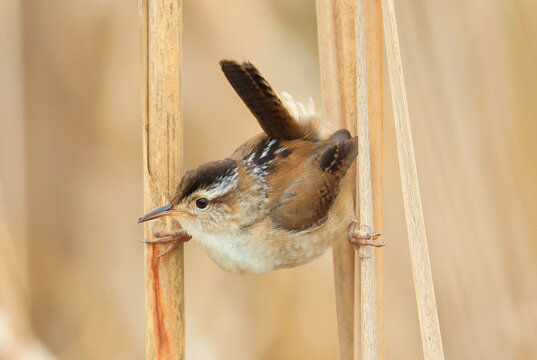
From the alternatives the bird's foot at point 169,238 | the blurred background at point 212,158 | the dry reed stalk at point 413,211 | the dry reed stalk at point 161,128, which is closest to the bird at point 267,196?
the bird's foot at point 169,238

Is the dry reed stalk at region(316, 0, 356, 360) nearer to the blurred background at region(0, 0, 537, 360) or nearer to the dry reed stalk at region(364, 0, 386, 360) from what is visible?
the dry reed stalk at region(364, 0, 386, 360)

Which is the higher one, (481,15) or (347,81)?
(481,15)

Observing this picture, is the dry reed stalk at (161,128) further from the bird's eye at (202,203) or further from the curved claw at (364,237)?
the curved claw at (364,237)

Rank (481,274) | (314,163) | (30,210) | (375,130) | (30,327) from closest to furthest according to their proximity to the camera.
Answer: (375,130) → (314,163) → (481,274) → (30,327) → (30,210)

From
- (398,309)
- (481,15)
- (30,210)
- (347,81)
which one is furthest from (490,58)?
(30,210)

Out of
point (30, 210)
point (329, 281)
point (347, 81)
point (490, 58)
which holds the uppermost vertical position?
point (490, 58)

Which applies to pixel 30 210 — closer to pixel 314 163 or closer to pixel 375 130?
pixel 314 163

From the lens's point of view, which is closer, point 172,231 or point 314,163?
point 172,231

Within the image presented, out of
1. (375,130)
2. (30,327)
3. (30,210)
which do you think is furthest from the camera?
(30,210)

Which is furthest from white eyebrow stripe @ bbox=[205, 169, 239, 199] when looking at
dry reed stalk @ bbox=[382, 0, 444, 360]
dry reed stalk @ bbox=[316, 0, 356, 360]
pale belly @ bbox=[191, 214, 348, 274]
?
dry reed stalk @ bbox=[382, 0, 444, 360]
